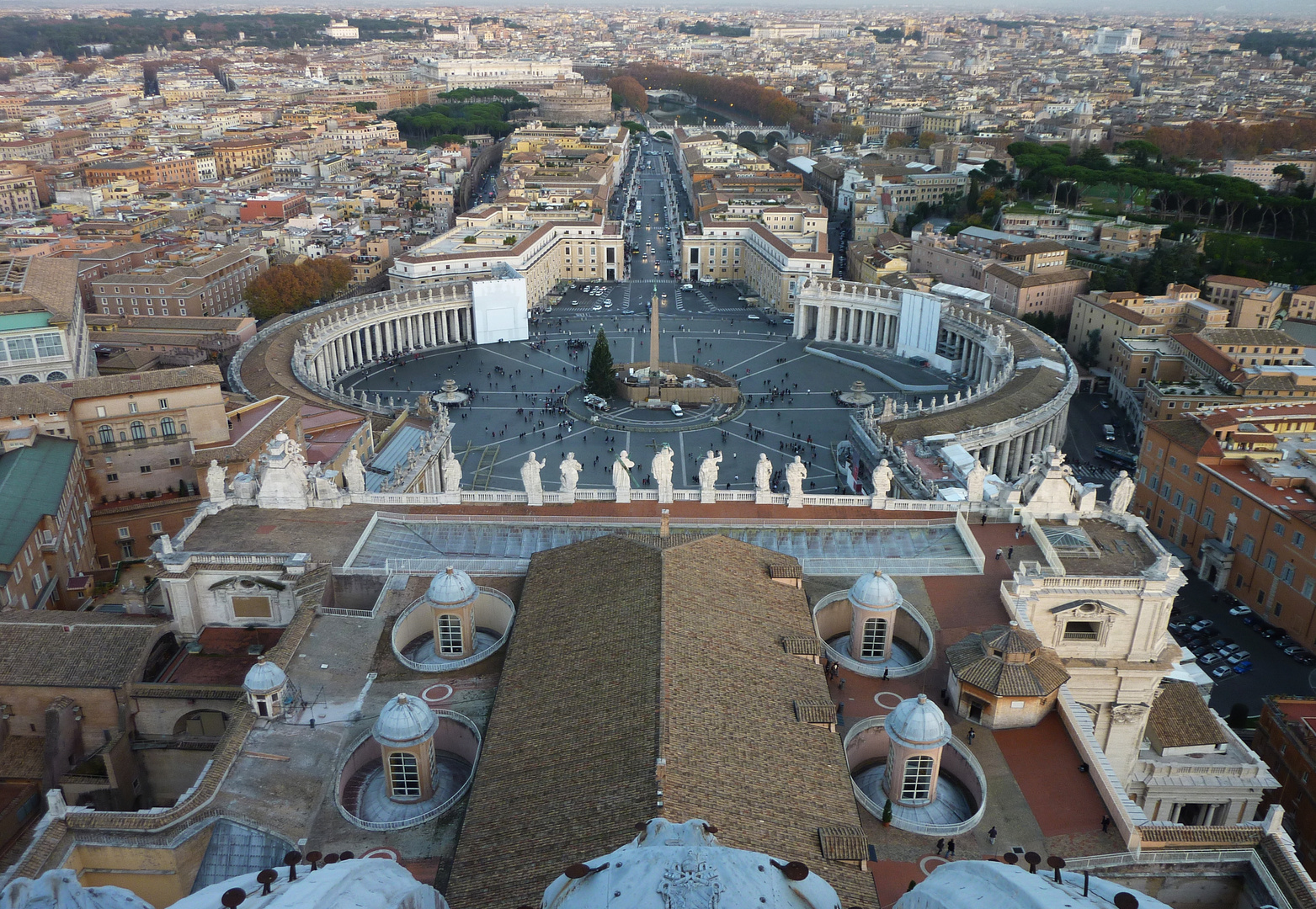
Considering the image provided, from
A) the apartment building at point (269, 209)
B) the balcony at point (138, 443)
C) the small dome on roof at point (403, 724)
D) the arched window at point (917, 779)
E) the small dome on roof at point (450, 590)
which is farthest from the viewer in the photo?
the apartment building at point (269, 209)

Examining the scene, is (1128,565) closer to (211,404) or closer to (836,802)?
(836,802)

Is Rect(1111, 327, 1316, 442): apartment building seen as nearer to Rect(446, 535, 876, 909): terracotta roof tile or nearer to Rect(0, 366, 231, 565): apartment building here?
Rect(446, 535, 876, 909): terracotta roof tile

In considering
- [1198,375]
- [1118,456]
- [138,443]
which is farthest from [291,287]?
[1198,375]

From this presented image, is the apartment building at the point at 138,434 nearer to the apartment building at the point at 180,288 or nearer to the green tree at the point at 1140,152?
the apartment building at the point at 180,288

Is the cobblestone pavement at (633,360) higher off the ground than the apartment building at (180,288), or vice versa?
the apartment building at (180,288)

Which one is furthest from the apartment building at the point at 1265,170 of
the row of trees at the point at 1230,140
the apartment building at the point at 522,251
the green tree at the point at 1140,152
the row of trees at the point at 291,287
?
the row of trees at the point at 291,287

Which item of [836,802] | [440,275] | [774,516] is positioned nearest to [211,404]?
[774,516]

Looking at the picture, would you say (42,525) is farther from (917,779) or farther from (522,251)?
(522,251)
